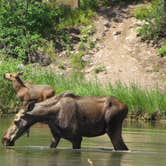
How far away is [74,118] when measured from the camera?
792 inches

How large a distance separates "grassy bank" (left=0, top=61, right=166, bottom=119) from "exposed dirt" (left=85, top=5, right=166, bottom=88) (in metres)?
4.73

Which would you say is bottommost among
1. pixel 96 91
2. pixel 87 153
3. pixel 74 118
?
pixel 96 91

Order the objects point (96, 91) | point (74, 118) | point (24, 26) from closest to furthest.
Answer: point (74, 118), point (96, 91), point (24, 26)

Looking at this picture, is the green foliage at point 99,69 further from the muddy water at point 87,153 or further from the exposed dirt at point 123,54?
the muddy water at point 87,153

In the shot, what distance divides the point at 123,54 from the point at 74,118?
87.6ft

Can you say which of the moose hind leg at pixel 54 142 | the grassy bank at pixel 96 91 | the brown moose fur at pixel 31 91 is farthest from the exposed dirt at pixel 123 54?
the moose hind leg at pixel 54 142

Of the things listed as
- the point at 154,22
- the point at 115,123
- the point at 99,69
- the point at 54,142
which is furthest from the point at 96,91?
the point at 54,142

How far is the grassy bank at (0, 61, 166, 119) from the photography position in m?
35.0

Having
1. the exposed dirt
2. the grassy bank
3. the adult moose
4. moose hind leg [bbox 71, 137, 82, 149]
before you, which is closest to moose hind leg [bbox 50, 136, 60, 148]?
the adult moose

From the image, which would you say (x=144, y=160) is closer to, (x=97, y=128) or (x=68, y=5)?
(x=97, y=128)

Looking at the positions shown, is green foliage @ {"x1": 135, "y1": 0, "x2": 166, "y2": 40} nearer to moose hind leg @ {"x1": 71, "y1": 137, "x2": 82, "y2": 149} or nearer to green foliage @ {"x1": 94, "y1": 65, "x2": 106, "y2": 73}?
green foliage @ {"x1": 94, "y1": 65, "x2": 106, "y2": 73}

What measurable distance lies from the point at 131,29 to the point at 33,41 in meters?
5.87

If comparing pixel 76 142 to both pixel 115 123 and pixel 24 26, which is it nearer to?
pixel 115 123

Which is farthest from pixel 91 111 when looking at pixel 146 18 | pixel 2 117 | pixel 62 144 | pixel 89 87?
pixel 146 18
